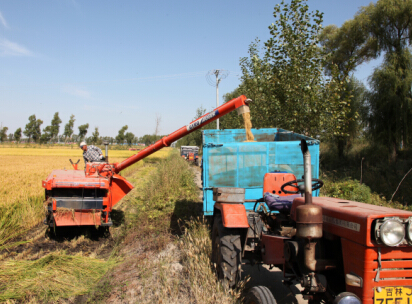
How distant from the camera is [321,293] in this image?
2508 mm

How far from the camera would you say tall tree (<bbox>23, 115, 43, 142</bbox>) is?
78125 millimetres

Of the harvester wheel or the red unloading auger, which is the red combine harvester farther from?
the harvester wheel

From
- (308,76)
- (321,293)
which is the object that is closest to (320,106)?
(308,76)

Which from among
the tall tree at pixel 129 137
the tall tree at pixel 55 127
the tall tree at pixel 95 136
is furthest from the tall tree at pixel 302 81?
the tall tree at pixel 129 137

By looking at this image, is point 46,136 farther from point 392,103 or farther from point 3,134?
point 392,103

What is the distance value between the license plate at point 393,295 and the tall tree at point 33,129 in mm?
87652

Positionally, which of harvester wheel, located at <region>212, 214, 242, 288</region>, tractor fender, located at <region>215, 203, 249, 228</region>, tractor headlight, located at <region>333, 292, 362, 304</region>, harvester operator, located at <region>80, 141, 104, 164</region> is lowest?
harvester wheel, located at <region>212, 214, 242, 288</region>

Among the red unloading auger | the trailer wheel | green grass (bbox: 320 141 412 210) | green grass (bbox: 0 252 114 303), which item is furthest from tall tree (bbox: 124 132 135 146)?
the trailer wheel

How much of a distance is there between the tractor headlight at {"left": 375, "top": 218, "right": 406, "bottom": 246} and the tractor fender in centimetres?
173

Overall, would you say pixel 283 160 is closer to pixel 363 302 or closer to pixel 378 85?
pixel 363 302

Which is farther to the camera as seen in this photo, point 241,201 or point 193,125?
point 193,125

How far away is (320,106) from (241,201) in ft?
18.2

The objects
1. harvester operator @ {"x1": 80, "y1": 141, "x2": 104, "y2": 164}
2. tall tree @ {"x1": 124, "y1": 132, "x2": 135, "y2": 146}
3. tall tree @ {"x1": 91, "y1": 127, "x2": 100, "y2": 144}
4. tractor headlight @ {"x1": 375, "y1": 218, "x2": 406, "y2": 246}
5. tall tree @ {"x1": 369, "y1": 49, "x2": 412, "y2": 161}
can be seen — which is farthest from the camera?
tall tree @ {"x1": 124, "y1": 132, "x2": 135, "y2": 146}

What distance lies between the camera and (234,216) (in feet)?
12.1
